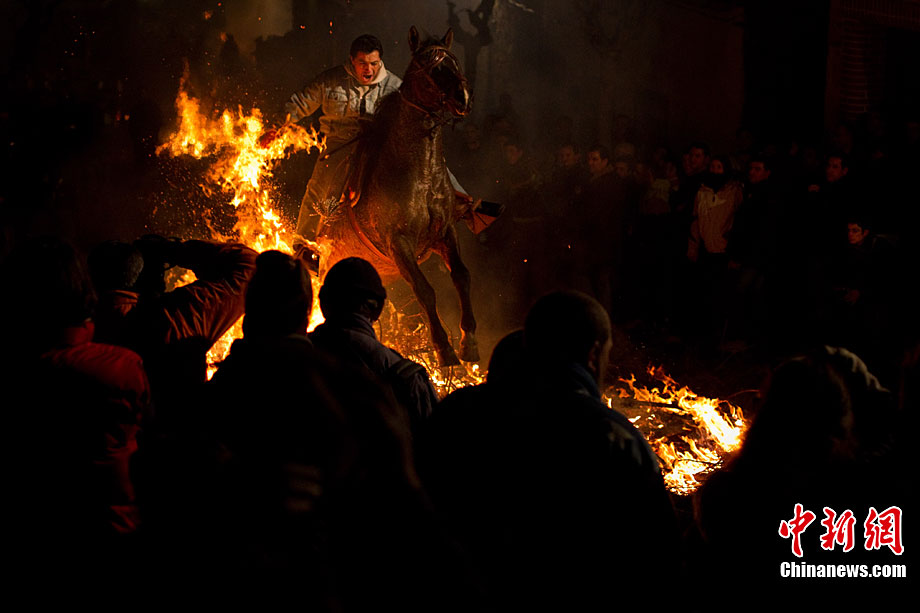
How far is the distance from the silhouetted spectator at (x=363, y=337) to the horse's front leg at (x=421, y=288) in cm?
355

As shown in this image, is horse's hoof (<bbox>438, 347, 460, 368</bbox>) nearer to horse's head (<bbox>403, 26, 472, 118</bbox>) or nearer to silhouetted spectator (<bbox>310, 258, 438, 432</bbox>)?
horse's head (<bbox>403, 26, 472, 118</bbox>)

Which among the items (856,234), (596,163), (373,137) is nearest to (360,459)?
(373,137)

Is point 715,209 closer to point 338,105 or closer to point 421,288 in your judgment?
point 421,288

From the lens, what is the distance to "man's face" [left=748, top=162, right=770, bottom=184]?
799cm

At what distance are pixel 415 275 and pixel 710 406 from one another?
2.82 m

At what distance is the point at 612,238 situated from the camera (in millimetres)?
9766

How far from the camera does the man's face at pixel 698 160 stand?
882 centimetres

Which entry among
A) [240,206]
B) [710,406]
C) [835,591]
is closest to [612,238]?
[710,406]

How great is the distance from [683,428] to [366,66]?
454 cm

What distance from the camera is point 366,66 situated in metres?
7.42

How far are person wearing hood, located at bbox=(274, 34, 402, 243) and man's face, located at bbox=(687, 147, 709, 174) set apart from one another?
3635mm

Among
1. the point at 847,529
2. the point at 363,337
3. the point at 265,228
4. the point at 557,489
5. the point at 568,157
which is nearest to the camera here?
the point at 557,489

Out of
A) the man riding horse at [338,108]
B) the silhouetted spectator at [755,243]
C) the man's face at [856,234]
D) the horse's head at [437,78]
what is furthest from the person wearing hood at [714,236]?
the horse's head at [437,78]

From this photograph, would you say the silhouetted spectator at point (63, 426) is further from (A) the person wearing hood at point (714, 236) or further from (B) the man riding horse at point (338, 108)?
(A) the person wearing hood at point (714, 236)
